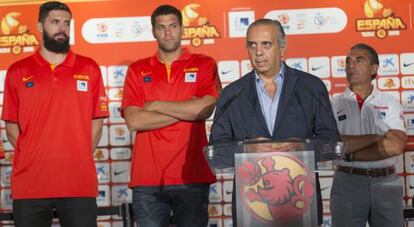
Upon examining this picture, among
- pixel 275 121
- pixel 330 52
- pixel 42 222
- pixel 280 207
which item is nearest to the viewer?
pixel 280 207

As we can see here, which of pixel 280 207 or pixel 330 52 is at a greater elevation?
pixel 330 52

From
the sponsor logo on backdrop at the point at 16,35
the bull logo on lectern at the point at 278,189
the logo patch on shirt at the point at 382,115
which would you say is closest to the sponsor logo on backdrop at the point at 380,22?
the logo patch on shirt at the point at 382,115

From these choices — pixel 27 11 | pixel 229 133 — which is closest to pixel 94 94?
pixel 229 133

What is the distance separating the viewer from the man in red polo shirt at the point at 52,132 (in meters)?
4.19

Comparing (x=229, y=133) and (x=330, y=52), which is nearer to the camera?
(x=229, y=133)

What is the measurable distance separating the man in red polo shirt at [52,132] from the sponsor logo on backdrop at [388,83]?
7.60 ft

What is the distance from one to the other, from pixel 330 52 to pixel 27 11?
7.83 feet

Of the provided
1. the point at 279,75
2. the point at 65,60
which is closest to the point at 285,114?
the point at 279,75

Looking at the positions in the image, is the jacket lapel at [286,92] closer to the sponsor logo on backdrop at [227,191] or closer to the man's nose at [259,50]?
the man's nose at [259,50]

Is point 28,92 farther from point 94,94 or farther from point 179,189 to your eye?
point 179,189

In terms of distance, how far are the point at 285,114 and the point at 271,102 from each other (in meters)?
0.10

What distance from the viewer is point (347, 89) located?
522 cm

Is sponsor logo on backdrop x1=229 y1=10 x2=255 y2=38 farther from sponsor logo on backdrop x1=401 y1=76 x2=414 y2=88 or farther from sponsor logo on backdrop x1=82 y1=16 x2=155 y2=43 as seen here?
sponsor logo on backdrop x1=401 y1=76 x2=414 y2=88

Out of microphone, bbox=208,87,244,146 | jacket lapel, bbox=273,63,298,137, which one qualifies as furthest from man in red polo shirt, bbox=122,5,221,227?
jacket lapel, bbox=273,63,298,137
